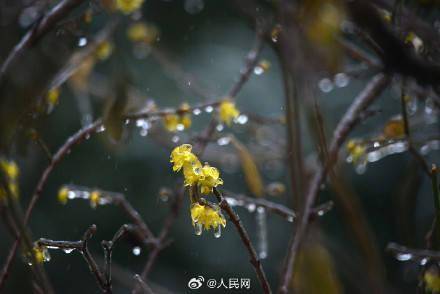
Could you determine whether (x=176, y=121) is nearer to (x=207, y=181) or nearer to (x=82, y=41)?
(x=82, y=41)

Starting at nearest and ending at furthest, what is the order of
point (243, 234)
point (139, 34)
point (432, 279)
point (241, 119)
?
point (243, 234) < point (432, 279) < point (241, 119) < point (139, 34)

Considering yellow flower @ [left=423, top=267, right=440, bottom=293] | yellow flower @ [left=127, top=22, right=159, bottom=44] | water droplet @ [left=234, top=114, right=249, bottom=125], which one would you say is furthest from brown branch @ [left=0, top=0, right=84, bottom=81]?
yellow flower @ [left=127, top=22, right=159, bottom=44]

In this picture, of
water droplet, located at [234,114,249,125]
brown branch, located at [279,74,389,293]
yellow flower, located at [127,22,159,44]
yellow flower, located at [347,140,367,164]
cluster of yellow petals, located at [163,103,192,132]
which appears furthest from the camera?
yellow flower, located at [127,22,159,44]

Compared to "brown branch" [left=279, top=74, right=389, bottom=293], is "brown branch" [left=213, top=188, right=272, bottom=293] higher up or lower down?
lower down

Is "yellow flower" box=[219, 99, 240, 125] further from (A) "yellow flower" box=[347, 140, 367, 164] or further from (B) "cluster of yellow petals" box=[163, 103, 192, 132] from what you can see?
(A) "yellow flower" box=[347, 140, 367, 164]

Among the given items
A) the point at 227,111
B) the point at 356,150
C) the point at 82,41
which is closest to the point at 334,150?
the point at 356,150

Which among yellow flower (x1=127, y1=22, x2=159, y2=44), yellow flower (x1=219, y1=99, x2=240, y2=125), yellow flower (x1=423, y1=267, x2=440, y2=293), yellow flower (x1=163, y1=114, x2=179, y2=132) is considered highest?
yellow flower (x1=127, y1=22, x2=159, y2=44)
